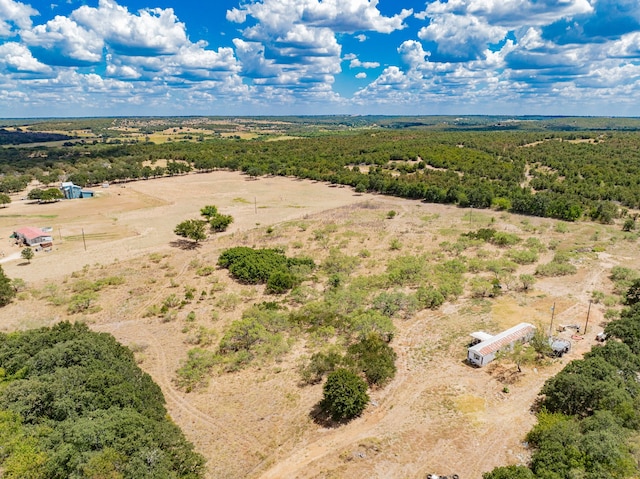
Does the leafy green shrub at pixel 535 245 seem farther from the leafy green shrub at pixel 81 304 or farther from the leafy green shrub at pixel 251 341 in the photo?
the leafy green shrub at pixel 81 304

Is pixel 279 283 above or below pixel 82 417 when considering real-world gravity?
below

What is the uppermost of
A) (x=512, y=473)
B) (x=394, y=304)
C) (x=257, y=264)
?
(x=512, y=473)

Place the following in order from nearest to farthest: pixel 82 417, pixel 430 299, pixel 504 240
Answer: pixel 82 417, pixel 430 299, pixel 504 240

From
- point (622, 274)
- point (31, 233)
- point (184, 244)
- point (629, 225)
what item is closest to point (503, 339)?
point (622, 274)

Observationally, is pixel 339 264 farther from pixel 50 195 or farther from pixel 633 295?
pixel 50 195

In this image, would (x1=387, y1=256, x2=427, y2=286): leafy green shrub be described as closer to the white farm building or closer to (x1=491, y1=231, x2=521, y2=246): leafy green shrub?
the white farm building

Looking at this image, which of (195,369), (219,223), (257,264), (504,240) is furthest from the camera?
(219,223)
